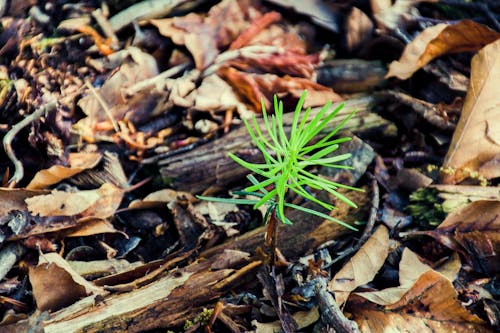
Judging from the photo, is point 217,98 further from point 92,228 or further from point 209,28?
point 92,228

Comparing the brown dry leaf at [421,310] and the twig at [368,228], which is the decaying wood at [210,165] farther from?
the brown dry leaf at [421,310]

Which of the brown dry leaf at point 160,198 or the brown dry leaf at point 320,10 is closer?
the brown dry leaf at point 160,198

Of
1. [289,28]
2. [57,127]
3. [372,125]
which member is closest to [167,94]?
[57,127]

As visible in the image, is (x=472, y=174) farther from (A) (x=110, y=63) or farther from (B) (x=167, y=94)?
(A) (x=110, y=63)

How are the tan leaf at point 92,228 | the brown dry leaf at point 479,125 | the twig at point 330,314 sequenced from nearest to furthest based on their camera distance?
the twig at point 330,314 < the tan leaf at point 92,228 < the brown dry leaf at point 479,125

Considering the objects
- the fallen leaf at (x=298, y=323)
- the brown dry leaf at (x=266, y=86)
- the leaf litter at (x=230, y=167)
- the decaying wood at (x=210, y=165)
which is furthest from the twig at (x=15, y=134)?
the fallen leaf at (x=298, y=323)

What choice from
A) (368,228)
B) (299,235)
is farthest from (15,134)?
(368,228)

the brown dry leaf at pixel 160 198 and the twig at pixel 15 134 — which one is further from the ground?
the twig at pixel 15 134
